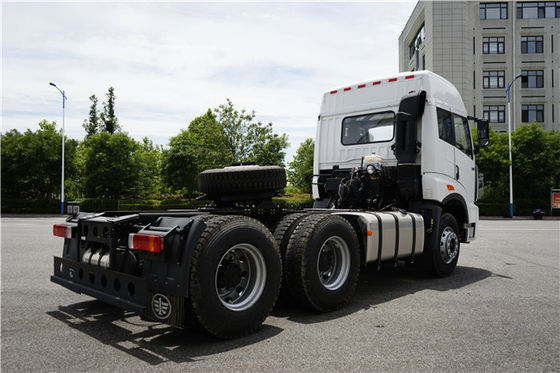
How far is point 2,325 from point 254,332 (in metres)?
2.58

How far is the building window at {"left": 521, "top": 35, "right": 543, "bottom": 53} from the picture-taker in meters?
43.4

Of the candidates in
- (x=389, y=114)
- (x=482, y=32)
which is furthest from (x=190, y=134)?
(x=389, y=114)

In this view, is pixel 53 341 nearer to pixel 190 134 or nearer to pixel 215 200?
pixel 215 200

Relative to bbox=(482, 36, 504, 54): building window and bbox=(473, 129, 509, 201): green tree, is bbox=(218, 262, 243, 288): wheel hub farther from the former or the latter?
bbox=(482, 36, 504, 54): building window

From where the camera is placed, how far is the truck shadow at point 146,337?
3.49 meters

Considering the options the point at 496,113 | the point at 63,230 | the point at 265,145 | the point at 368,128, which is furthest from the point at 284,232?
the point at 496,113

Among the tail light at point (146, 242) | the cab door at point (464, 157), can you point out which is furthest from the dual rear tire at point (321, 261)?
the cab door at point (464, 157)

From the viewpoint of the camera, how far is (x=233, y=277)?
396cm

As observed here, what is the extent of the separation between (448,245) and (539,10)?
47.9 meters

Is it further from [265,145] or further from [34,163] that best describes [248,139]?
[34,163]

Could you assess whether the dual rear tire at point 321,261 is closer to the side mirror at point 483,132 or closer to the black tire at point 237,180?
the black tire at point 237,180

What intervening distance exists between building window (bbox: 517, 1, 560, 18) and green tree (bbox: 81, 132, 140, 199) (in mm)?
41711

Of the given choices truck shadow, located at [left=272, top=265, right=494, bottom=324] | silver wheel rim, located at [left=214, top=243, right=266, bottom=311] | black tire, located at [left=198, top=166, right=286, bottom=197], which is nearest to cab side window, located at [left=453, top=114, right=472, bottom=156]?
truck shadow, located at [left=272, top=265, right=494, bottom=324]

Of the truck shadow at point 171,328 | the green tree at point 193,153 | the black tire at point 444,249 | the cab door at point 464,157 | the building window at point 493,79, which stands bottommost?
the truck shadow at point 171,328
